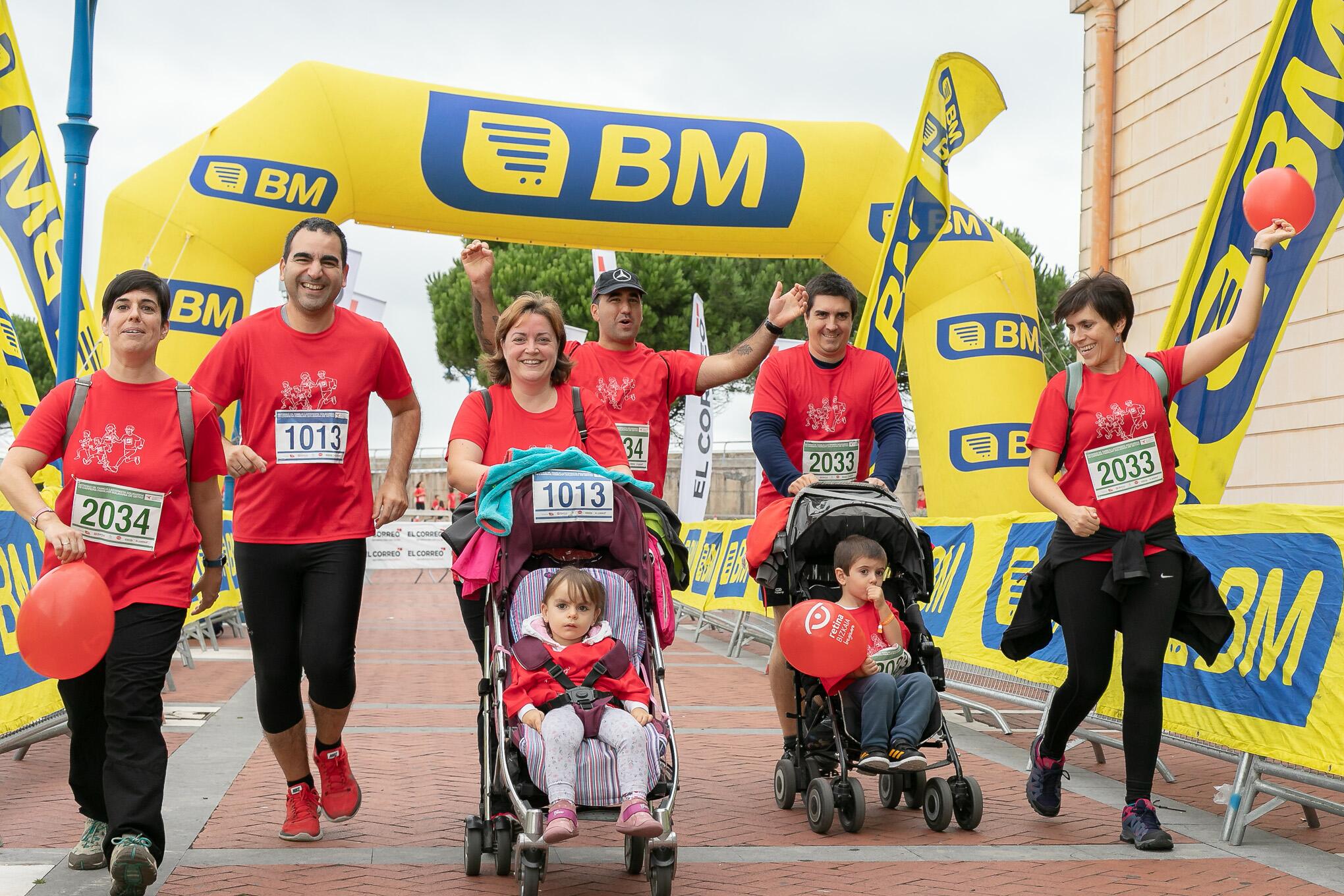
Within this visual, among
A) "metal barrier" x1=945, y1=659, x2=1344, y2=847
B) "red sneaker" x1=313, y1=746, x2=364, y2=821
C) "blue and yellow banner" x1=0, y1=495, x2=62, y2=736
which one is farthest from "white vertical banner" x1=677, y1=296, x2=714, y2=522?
"red sneaker" x1=313, y1=746, x2=364, y2=821

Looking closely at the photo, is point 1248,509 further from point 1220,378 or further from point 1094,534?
point 1220,378

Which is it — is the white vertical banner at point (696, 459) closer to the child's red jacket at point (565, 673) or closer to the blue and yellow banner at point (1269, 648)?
the blue and yellow banner at point (1269, 648)

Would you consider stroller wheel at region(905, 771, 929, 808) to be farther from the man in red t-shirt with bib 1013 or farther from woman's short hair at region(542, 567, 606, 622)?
the man in red t-shirt with bib 1013

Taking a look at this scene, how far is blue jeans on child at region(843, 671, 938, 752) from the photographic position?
17.5 feet

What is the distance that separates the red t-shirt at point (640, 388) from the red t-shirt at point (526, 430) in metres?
1.04

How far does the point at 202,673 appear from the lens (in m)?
11.2

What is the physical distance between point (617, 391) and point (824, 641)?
1.78 m

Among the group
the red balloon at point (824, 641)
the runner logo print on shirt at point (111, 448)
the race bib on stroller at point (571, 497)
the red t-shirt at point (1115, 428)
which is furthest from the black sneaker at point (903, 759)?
the runner logo print on shirt at point (111, 448)

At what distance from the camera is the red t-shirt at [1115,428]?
5.21 m

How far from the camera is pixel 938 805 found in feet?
17.6

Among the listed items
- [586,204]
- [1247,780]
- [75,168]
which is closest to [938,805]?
[1247,780]

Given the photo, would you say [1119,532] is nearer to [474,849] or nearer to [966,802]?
[966,802]

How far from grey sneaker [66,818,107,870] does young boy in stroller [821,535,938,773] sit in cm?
273

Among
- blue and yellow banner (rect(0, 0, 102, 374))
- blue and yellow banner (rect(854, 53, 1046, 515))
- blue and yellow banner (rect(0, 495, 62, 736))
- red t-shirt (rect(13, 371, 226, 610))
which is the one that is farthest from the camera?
blue and yellow banner (rect(854, 53, 1046, 515))
